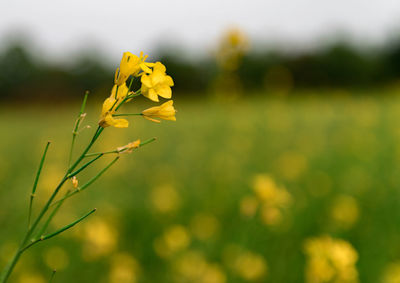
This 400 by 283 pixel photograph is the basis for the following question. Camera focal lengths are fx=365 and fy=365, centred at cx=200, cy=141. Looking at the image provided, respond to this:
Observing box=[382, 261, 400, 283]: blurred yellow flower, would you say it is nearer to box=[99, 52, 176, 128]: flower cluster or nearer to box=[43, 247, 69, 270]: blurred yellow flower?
box=[99, 52, 176, 128]: flower cluster

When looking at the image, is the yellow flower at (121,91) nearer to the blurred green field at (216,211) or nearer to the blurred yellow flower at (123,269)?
the blurred green field at (216,211)

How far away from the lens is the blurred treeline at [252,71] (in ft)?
70.5

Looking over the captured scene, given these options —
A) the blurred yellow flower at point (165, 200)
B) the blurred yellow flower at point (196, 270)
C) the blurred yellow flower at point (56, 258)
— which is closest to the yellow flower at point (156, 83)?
the blurred yellow flower at point (196, 270)

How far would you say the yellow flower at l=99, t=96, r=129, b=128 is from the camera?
2.32 feet

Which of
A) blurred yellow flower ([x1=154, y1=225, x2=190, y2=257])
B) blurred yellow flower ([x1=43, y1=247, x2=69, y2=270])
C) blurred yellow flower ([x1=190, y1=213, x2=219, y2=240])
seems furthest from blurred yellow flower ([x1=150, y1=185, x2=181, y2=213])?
blurred yellow flower ([x1=43, y1=247, x2=69, y2=270])

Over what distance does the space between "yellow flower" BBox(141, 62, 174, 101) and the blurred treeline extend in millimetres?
19772

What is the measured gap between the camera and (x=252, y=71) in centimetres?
2142

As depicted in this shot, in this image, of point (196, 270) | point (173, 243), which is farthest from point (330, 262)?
point (173, 243)

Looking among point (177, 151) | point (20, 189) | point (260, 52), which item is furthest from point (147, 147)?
point (260, 52)

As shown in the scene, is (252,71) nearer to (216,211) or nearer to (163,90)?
(216,211)

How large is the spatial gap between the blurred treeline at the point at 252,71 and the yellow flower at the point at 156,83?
64.9 feet

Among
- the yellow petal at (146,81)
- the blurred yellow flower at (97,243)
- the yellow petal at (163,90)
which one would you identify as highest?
the yellow petal at (146,81)

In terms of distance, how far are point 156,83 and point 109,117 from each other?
12 cm

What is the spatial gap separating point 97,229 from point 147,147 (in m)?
3.46
